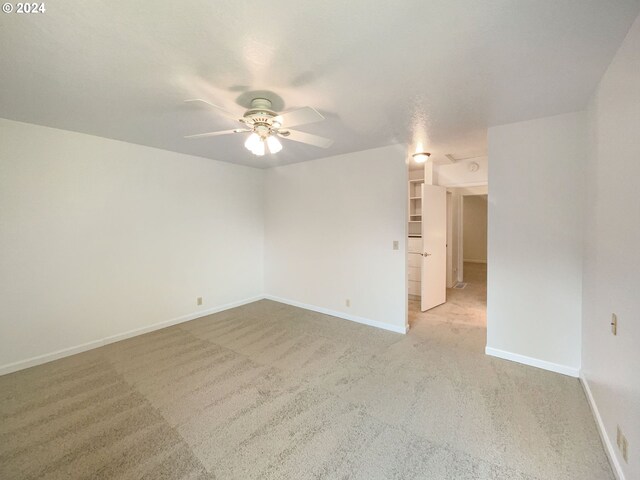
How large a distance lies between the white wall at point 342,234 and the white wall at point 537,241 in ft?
3.41

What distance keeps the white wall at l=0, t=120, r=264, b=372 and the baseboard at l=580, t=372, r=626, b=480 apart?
4381 millimetres

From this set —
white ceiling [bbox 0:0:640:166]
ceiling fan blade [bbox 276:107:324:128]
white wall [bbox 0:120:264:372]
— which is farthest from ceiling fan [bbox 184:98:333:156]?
white wall [bbox 0:120:264:372]

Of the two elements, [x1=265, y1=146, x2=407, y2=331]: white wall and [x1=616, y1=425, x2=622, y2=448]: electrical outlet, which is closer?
[x1=616, y1=425, x2=622, y2=448]: electrical outlet

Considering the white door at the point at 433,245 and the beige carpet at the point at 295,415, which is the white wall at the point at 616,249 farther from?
the white door at the point at 433,245

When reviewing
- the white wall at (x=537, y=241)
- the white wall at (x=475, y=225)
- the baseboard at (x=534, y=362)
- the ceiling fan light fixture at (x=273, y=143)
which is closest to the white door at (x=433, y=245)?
the white wall at (x=537, y=241)

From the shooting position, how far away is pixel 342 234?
4.08 m

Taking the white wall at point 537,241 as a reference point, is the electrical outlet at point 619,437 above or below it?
below

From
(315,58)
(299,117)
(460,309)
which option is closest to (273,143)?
(299,117)

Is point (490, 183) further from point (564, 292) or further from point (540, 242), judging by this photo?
point (564, 292)

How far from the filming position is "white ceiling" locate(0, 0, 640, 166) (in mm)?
1281

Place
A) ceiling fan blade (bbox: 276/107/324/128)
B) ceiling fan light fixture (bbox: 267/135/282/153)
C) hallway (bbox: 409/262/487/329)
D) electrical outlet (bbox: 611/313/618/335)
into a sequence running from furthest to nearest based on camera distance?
hallway (bbox: 409/262/487/329), ceiling fan light fixture (bbox: 267/135/282/153), ceiling fan blade (bbox: 276/107/324/128), electrical outlet (bbox: 611/313/618/335)

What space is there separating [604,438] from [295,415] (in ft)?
6.59

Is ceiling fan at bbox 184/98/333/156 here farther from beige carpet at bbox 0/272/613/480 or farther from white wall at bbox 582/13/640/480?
beige carpet at bbox 0/272/613/480

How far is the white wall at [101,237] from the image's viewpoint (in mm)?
2664
